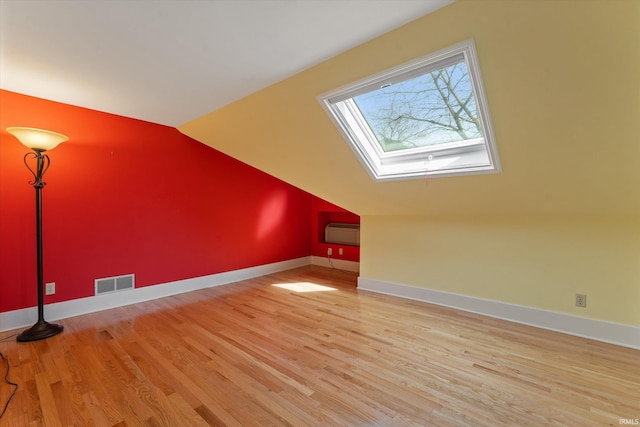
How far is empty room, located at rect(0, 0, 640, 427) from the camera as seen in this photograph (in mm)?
1503

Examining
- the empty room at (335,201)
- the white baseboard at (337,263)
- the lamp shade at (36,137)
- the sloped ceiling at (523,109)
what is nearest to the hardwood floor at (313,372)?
the empty room at (335,201)

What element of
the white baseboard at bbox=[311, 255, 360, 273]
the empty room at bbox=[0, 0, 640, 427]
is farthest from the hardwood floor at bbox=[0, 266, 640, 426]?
the white baseboard at bbox=[311, 255, 360, 273]

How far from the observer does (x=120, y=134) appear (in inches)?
124

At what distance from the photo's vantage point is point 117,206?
10.4ft

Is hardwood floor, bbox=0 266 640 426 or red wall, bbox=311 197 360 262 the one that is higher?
red wall, bbox=311 197 360 262

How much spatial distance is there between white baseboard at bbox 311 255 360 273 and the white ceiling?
3.51 m

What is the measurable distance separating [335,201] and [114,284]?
9.58ft

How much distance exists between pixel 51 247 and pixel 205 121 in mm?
2029

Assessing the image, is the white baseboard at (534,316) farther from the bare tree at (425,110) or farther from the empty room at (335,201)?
the bare tree at (425,110)

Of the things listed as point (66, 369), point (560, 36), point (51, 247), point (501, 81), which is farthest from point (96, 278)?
point (560, 36)

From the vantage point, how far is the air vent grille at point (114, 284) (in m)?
3.05

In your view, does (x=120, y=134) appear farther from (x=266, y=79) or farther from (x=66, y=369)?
(x=66, y=369)

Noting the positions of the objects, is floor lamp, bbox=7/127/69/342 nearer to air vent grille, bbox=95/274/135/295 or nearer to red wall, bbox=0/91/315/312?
red wall, bbox=0/91/315/312

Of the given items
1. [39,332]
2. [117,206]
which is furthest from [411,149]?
[39,332]
